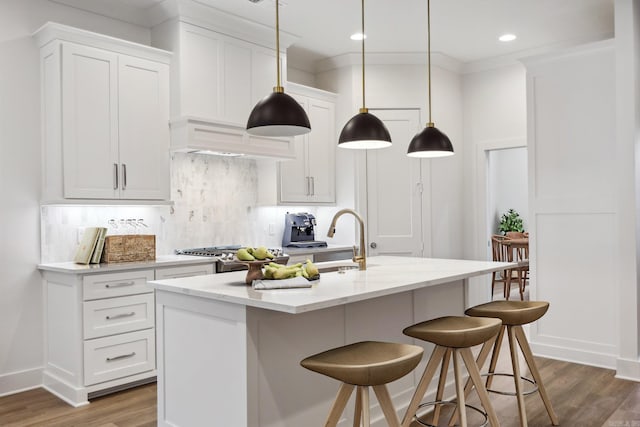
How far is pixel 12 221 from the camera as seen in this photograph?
3721 mm

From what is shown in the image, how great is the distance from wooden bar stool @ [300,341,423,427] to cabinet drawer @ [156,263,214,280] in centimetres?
212

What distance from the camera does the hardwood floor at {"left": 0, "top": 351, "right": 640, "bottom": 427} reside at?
10.1 ft

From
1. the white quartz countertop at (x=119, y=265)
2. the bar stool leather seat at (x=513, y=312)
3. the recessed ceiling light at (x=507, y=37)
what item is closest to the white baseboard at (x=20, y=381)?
the white quartz countertop at (x=119, y=265)

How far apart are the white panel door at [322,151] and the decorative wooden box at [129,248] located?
1.96 meters

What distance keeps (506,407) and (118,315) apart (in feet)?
8.61

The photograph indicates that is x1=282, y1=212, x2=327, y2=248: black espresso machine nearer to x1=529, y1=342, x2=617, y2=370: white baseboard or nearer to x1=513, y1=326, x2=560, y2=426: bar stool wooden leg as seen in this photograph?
x1=529, y1=342, x2=617, y2=370: white baseboard

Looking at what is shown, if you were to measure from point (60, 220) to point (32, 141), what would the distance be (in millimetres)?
606

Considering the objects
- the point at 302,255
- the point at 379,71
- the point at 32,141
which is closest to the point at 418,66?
the point at 379,71

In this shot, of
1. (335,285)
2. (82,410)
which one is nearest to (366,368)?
(335,285)

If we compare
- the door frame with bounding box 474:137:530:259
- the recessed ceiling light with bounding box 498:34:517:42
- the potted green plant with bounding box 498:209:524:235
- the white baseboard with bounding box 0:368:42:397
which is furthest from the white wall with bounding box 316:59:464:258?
the potted green plant with bounding box 498:209:524:235

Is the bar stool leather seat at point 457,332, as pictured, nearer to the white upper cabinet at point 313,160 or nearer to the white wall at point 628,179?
the white wall at point 628,179

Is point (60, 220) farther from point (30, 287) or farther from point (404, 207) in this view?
point (404, 207)

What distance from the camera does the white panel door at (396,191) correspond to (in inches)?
222

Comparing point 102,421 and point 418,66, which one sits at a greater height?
point 418,66
